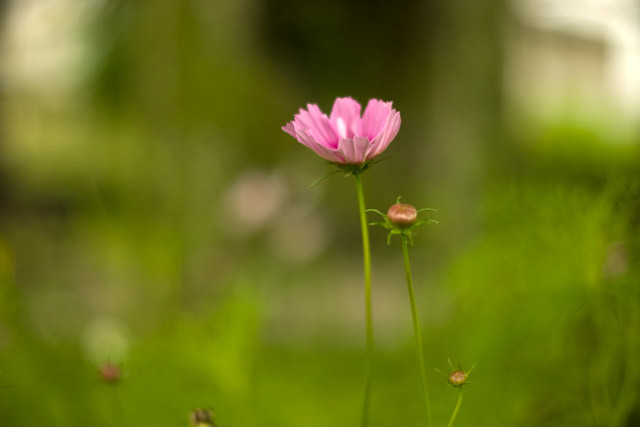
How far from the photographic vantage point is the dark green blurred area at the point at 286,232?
352 mm

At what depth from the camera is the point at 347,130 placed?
207 millimetres

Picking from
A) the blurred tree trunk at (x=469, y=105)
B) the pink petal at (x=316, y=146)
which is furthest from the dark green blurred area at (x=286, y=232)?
the pink petal at (x=316, y=146)

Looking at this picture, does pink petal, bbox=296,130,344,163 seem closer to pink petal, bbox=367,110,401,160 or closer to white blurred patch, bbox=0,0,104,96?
pink petal, bbox=367,110,401,160

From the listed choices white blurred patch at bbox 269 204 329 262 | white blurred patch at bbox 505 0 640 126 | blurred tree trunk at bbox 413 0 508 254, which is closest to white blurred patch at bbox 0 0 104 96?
white blurred patch at bbox 269 204 329 262

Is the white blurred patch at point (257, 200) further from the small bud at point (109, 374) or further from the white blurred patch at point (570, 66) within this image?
the white blurred patch at point (570, 66)

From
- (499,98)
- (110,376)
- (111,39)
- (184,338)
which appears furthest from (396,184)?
(110,376)

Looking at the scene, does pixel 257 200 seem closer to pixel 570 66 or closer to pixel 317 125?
pixel 317 125

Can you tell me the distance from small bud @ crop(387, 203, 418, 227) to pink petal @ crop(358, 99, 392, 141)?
0.03 metres

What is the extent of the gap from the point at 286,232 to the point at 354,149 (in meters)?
1.00

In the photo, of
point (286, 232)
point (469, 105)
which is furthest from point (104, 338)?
point (469, 105)

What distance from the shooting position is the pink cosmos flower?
18cm

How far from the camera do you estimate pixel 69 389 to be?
13.9 inches

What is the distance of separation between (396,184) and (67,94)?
3.88 ft

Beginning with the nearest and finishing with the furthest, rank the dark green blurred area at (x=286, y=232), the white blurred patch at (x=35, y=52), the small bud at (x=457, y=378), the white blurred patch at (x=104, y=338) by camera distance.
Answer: the small bud at (x=457, y=378) → the dark green blurred area at (x=286, y=232) → the white blurred patch at (x=104, y=338) → the white blurred patch at (x=35, y=52)
